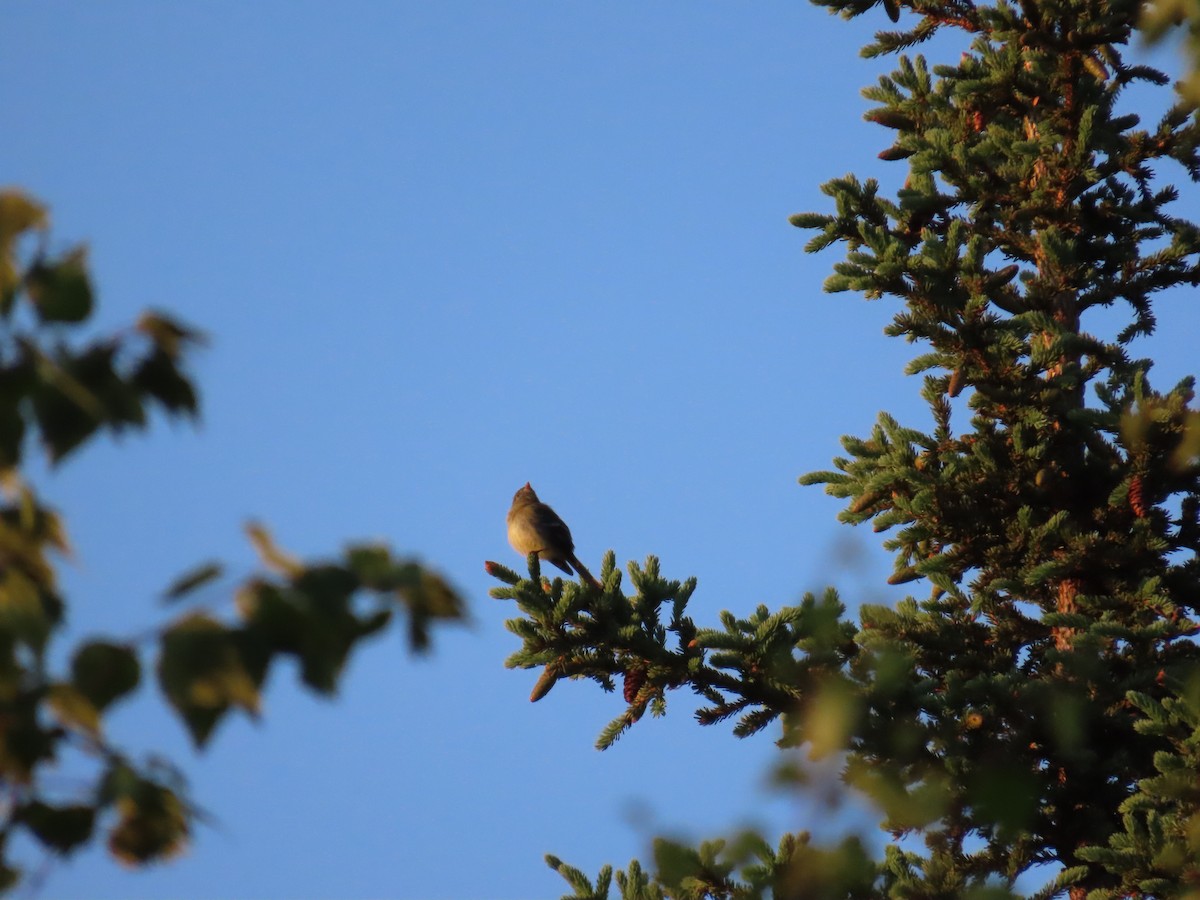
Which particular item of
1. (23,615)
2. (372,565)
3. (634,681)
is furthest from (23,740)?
(634,681)

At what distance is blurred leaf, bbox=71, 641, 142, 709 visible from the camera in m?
1.78

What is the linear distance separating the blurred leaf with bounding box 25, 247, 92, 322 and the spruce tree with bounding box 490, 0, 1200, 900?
11.4ft

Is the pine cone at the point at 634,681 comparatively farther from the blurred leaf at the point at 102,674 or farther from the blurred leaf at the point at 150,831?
the blurred leaf at the point at 102,674

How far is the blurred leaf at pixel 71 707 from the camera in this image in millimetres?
1769

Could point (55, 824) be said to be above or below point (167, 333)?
below

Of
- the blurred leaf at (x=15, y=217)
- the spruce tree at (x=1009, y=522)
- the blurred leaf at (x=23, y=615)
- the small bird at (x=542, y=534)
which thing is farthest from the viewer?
the small bird at (x=542, y=534)

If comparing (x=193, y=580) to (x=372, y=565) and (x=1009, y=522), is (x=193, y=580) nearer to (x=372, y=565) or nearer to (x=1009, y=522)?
(x=372, y=565)

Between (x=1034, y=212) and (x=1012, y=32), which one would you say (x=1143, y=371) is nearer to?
(x=1034, y=212)

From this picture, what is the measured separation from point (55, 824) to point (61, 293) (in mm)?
856

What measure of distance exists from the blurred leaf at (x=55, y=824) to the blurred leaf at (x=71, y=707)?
226 millimetres

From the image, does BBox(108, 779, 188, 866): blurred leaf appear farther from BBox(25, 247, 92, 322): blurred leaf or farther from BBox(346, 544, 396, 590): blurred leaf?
BBox(25, 247, 92, 322): blurred leaf

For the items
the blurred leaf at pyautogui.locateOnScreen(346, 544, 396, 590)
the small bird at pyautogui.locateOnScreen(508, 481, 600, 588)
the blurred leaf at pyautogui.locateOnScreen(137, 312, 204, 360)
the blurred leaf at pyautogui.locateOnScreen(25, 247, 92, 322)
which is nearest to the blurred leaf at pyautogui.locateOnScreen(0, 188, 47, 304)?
the blurred leaf at pyautogui.locateOnScreen(25, 247, 92, 322)

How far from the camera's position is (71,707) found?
1770 mm

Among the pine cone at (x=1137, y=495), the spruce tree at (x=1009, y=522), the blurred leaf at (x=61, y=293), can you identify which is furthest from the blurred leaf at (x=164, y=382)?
the pine cone at (x=1137, y=495)
